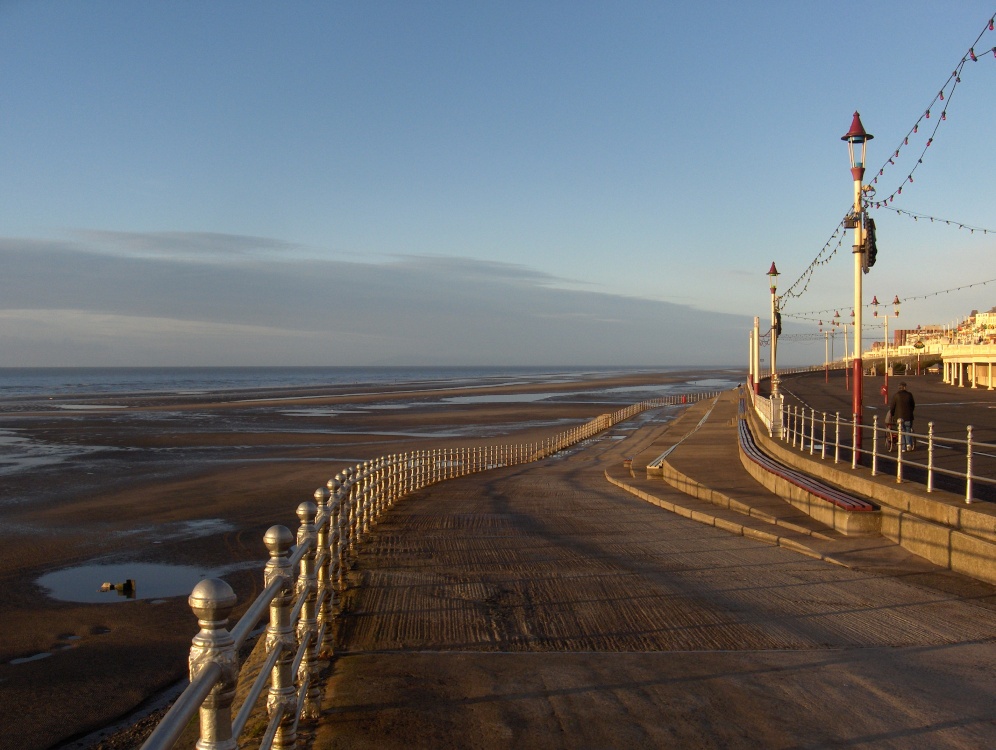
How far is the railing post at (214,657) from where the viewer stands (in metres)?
2.68

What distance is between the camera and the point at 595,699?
534 cm

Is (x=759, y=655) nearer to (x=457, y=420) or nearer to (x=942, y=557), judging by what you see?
(x=942, y=557)

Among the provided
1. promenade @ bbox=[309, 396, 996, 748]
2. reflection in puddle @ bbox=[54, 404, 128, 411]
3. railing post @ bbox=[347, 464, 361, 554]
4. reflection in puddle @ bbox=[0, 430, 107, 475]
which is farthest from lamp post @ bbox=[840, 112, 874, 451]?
reflection in puddle @ bbox=[54, 404, 128, 411]

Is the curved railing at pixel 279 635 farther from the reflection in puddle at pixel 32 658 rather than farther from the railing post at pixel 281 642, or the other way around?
the reflection in puddle at pixel 32 658

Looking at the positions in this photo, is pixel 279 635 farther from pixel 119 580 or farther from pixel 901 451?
pixel 119 580

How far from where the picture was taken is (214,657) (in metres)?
2.69

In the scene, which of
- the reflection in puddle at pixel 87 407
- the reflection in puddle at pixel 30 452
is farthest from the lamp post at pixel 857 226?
the reflection in puddle at pixel 87 407

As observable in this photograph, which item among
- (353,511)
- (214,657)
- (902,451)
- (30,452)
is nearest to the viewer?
(214,657)

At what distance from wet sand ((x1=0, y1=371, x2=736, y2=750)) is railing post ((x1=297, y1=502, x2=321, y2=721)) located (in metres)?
3.02

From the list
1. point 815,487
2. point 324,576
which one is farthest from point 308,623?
point 815,487

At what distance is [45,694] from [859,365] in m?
13.1

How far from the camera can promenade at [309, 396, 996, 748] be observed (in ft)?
16.2

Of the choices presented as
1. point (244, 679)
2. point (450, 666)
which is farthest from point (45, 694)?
point (450, 666)

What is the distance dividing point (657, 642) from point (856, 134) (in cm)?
1093
